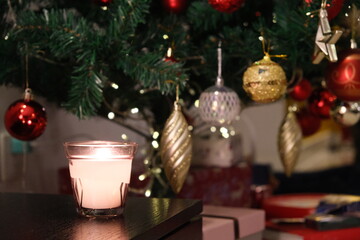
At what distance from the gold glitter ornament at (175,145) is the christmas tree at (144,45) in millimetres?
46

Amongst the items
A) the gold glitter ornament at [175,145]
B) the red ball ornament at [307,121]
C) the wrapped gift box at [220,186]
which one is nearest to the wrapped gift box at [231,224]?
the gold glitter ornament at [175,145]

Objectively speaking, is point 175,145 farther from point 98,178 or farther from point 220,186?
point 220,186

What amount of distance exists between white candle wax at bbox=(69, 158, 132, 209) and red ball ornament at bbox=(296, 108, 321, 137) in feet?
2.18

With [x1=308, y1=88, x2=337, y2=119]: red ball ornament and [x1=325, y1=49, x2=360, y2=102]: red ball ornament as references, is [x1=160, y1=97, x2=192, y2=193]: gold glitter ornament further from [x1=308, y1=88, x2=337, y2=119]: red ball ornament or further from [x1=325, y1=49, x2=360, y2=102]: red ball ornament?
[x1=308, y1=88, x2=337, y2=119]: red ball ornament

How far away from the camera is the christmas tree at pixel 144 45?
858 millimetres

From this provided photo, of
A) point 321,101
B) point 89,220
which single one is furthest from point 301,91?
point 89,220

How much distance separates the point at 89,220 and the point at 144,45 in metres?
0.40

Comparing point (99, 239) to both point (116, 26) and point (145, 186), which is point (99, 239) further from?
point (145, 186)

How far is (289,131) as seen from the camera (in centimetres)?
109

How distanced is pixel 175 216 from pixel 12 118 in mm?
365

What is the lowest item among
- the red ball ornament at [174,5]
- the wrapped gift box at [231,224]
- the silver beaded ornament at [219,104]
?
the wrapped gift box at [231,224]

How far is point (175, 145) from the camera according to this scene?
0.88 metres

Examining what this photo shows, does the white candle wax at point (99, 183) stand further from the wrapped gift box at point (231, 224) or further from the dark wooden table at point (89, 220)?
the wrapped gift box at point (231, 224)

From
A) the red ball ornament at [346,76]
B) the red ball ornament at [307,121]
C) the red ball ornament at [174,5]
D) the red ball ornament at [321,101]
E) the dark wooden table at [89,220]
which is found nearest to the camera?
the dark wooden table at [89,220]
